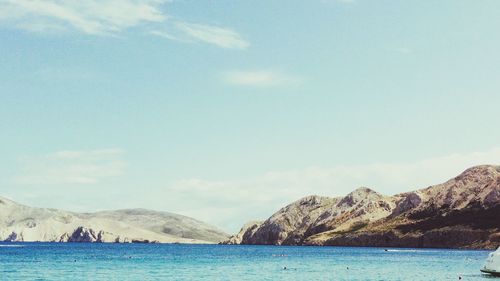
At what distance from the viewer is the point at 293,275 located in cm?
13612

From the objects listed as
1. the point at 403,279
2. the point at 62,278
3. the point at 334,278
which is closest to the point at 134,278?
the point at 62,278

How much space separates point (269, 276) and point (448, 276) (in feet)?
115

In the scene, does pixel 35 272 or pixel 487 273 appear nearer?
pixel 487 273

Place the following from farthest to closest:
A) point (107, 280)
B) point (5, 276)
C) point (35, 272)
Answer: point (35, 272) < point (5, 276) < point (107, 280)

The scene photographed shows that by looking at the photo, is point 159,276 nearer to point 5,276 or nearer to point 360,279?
point 5,276

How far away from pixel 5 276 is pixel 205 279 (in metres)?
39.4

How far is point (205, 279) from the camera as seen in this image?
411ft

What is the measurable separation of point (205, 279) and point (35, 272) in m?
41.2

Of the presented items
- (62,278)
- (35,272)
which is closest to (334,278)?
(62,278)

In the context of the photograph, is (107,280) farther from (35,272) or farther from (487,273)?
(487,273)

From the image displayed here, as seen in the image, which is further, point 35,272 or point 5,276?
point 35,272

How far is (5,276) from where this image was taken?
129750 millimetres

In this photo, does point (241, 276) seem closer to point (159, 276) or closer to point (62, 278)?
point (159, 276)

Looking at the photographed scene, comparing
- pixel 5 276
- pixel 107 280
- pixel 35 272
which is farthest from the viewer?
pixel 35 272
